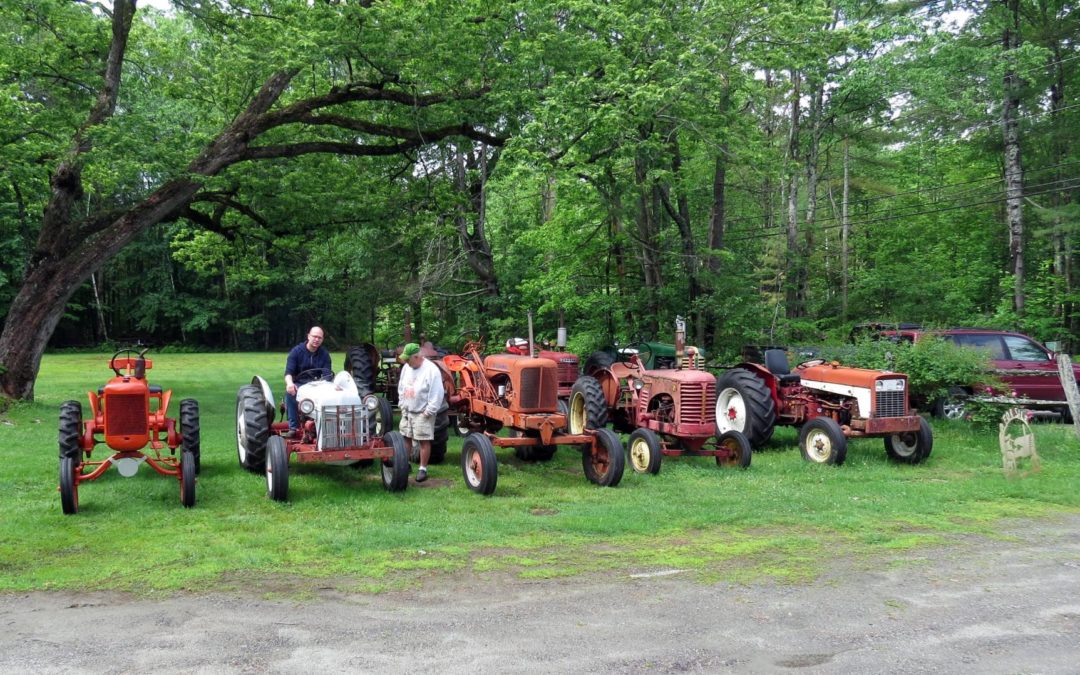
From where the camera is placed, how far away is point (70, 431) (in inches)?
314

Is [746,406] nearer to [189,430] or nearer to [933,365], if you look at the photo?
[933,365]

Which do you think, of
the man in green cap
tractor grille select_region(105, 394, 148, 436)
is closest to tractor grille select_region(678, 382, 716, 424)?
the man in green cap

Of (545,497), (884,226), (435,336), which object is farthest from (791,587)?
(884,226)

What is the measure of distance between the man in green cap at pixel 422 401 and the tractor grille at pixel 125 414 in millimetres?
2586

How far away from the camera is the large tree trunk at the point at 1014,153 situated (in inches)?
862

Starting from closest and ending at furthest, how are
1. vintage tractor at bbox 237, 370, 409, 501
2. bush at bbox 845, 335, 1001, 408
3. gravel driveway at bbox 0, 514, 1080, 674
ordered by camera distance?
gravel driveway at bbox 0, 514, 1080, 674
vintage tractor at bbox 237, 370, 409, 501
bush at bbox 845, 335, 1001, 408

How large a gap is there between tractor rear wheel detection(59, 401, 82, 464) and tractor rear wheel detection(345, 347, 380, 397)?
6.77 metres

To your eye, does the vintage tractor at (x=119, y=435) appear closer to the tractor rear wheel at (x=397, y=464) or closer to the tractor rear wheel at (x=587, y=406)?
the tractor rear wheel at (x=397, y=464)

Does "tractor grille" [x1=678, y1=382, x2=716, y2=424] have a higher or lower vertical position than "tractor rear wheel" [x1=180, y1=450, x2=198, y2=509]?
higher

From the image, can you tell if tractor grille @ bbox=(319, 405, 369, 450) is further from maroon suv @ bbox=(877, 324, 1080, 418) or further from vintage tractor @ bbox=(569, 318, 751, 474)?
maroon suv @ bbox=(877, 324, 1080, 418)

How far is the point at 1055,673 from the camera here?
→ 4.15 m

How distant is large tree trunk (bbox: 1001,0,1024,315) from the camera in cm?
2191

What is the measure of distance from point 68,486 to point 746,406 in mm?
7660

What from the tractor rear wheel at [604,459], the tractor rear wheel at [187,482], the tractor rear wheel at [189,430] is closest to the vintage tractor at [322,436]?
the tractor rear wheel at [189,430]
